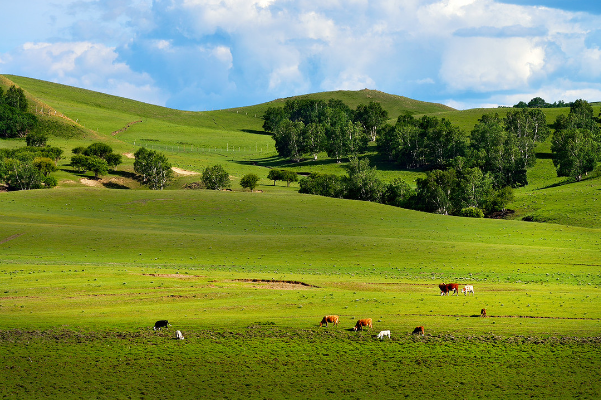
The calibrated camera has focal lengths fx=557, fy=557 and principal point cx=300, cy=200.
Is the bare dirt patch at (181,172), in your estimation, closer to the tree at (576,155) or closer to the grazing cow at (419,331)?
the tree at (576,155)


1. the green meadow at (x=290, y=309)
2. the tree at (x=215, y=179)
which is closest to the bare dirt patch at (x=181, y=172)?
the tree at (x=215, y=179)

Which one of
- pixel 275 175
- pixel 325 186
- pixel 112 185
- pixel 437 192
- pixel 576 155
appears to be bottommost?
pixel 112 185

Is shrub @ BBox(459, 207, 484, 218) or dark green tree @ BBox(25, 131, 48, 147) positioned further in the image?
dark green tree @ BBox(25, 131, 48, 147)

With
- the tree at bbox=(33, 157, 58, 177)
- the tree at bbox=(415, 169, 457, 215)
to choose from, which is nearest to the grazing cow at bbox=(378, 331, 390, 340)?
the tree at bbox=(415, 169, 457, 215)

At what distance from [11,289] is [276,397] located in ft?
77.8

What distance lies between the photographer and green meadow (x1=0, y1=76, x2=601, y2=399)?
933 inches

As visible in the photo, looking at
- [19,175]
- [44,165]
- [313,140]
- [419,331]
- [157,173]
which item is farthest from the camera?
[313,140]

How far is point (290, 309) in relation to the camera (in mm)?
33500

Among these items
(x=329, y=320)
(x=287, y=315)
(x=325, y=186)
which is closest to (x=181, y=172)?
(x=325, y=186)

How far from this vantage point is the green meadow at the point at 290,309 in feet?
77.8

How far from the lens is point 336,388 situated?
2302cm

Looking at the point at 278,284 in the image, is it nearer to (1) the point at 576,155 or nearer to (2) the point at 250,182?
(2) the point at 250,182

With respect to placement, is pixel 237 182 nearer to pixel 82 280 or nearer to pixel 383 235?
pixel 383 235

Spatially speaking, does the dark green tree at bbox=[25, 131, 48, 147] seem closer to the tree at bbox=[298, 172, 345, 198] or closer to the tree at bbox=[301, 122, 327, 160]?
the tree at bbox=[301, 122, 327, 160]
